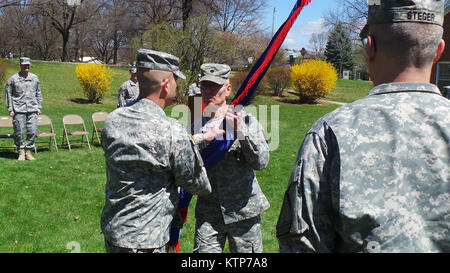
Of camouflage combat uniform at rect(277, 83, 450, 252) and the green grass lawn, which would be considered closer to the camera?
camouflage combat uniform at rect(277, 83, 450, 252)

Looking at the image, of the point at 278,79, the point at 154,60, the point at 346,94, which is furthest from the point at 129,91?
the point at 346,94

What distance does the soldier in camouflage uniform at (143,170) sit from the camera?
2574 millimetres

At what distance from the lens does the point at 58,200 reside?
666 centimetres

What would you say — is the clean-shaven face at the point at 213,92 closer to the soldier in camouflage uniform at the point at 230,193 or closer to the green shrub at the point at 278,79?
the soldier in camouflage uniform at the point at 230,193

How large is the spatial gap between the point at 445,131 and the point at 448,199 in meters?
0.25

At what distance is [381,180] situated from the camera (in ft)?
4.77

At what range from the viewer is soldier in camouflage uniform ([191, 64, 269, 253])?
131 inches

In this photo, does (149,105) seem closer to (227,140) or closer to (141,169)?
(141,169)

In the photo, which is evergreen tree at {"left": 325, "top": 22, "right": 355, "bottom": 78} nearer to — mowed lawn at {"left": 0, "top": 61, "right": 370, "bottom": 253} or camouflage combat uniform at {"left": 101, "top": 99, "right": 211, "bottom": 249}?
mowed lawn at {"left": 0, "top": 61, "right": 370, "bottom": 253}

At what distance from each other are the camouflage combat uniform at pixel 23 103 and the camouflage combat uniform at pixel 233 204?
746 centimetres

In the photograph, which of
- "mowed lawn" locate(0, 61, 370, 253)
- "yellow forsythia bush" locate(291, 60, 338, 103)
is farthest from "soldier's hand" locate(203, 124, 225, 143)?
"yellow forsythia bush" locate(291, 60, 338, 103)

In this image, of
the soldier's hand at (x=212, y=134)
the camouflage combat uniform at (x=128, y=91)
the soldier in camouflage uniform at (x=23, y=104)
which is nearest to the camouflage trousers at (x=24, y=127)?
the soldier in camouflage uniform at (x=23, y=104)

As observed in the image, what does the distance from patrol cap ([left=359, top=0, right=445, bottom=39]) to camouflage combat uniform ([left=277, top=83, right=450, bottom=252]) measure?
9.7 inches
